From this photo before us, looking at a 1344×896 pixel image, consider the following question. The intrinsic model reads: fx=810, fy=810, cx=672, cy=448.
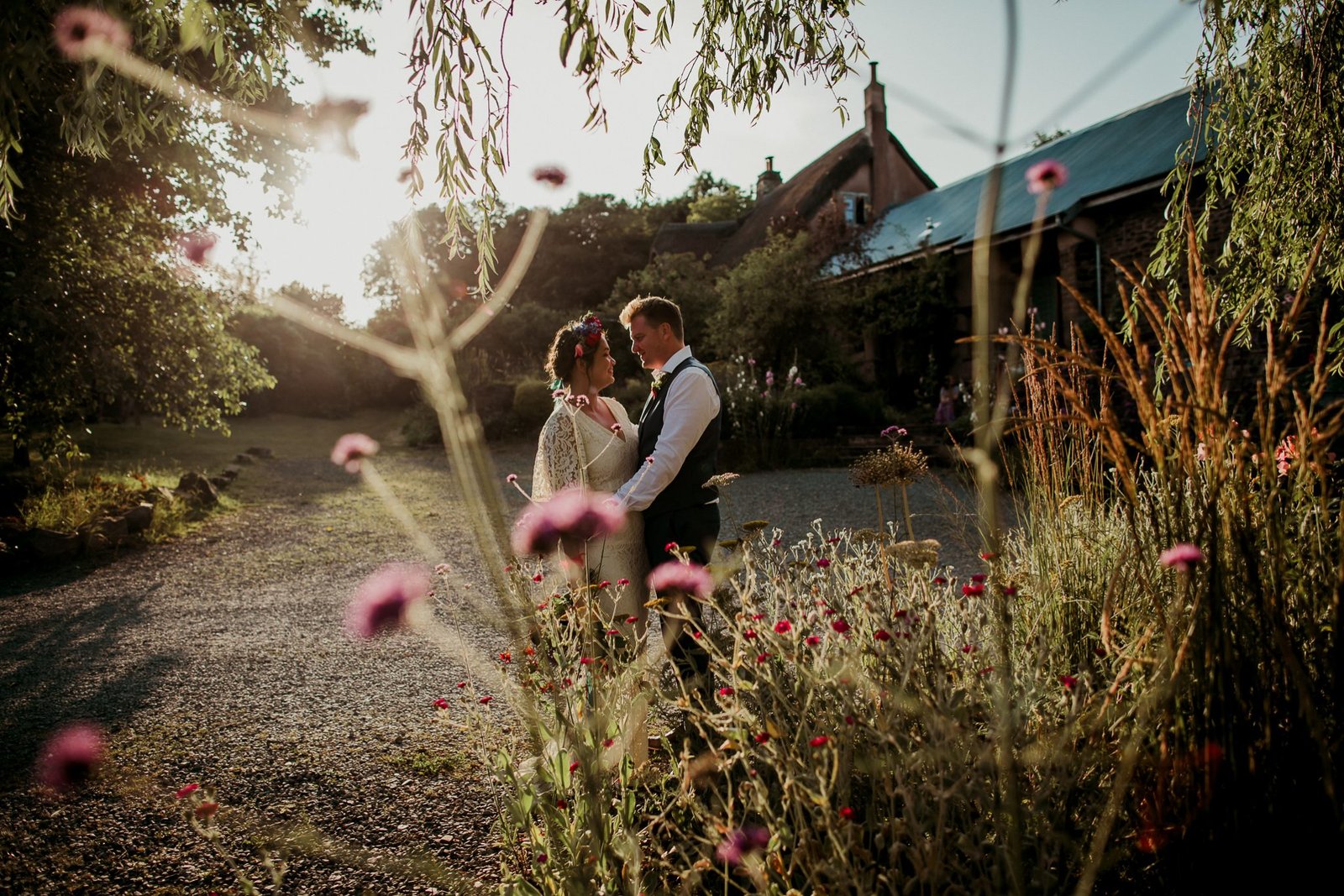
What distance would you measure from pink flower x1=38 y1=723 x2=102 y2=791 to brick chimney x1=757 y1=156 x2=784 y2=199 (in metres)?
31.8

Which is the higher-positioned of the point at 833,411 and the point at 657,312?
the point at 657,312

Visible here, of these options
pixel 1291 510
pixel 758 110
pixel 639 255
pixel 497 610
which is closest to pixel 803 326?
pixel 497 610

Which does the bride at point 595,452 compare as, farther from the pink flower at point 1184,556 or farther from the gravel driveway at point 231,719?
the pink flower at point 1184,556

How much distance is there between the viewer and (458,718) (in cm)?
370

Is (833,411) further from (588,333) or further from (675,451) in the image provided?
(675,451)

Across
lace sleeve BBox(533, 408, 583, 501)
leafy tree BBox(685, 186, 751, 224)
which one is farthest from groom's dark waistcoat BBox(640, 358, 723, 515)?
leafy tree BBox(685, 186, 751, 224)

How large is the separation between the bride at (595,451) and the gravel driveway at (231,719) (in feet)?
1.49

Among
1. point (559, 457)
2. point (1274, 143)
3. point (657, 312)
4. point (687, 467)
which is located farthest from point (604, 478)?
point (1274, 143)

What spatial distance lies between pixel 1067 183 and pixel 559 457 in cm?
1530

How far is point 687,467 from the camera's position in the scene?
10.3 feet

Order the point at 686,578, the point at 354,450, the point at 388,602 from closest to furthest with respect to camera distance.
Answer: the point at 388,602 < the point at 354,450 < the point at 686,578

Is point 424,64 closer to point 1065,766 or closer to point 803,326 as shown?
point 1065,766

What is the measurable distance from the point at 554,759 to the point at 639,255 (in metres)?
35.1

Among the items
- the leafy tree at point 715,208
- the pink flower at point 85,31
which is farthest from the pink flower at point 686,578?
the leafy tree at point 715,208
